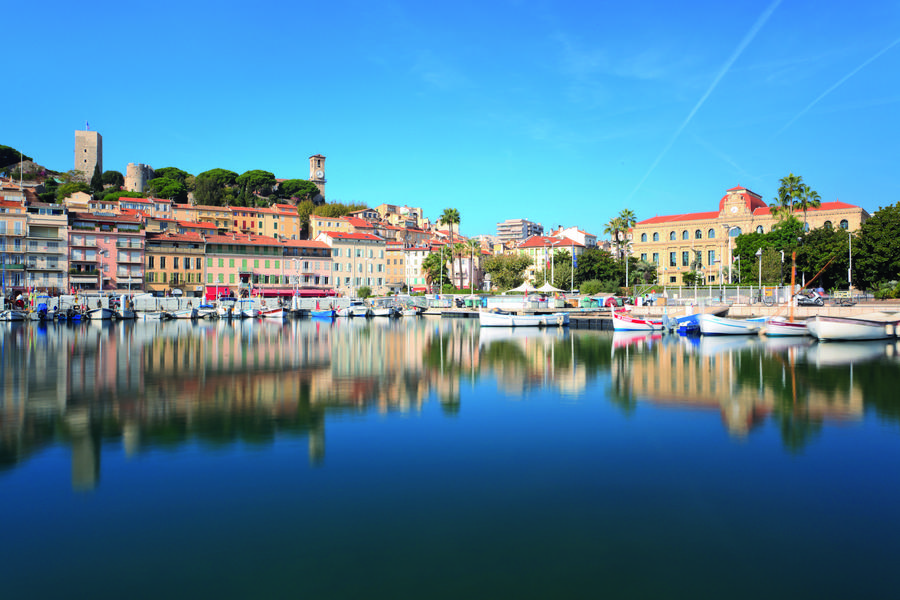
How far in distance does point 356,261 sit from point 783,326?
6350 cm

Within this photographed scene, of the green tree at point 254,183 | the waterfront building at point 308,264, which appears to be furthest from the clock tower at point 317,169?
the waterfront building at point 308,264

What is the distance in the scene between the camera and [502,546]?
6.37 meters

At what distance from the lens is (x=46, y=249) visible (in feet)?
219

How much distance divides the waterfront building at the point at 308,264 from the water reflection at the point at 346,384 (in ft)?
167

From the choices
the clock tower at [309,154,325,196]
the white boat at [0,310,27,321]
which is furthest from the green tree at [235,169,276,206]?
the white boat at [0,310,27,321]

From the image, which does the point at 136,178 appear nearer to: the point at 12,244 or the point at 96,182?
the point at 96,182

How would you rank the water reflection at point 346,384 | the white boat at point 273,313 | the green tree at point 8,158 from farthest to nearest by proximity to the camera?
the green tree at point 8,158, the white boat at point 273,313, the water reflection at point 346,384

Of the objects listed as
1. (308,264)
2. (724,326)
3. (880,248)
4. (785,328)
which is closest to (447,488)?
(724,326)

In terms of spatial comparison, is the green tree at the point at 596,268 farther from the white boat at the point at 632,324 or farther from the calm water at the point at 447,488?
the calm water at the point at 447,488

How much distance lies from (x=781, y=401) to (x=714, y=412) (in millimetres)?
2567

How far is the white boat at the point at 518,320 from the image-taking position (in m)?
46.6

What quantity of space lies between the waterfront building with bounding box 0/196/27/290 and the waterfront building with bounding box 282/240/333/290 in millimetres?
28304

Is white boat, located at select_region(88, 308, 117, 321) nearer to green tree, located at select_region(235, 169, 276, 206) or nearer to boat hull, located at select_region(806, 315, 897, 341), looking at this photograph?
boat hull, located at select_region(806, 315, 897, 341)

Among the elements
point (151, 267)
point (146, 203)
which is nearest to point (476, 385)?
point (151, 267)
